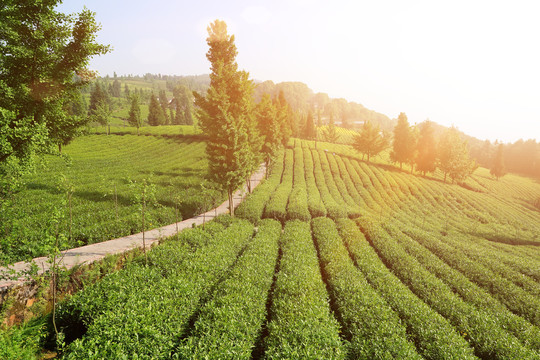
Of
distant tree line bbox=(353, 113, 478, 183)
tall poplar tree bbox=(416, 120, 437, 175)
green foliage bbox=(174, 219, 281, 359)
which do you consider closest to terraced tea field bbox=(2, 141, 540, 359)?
green foliage bbox=(174, 219, 281, 359)

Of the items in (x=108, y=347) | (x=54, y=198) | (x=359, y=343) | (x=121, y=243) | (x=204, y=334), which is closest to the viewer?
(x=108, y=347)

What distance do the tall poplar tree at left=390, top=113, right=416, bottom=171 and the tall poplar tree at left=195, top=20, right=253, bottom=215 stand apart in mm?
47891

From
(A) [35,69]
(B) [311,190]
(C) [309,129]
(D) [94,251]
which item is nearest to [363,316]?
(D) [94,251]

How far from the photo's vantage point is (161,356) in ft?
25.0

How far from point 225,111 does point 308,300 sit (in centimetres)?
1842

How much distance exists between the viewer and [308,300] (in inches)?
432

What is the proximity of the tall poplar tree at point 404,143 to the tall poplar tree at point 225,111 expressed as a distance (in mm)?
47891

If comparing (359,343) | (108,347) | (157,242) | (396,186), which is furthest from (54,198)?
(396,186)

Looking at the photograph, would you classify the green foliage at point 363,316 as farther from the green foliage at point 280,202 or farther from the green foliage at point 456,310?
the green foliage at point 280,202

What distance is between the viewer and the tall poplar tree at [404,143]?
58.4m

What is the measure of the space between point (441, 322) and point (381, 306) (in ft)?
7.99

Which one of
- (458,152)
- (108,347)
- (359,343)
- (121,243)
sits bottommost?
(121,243)

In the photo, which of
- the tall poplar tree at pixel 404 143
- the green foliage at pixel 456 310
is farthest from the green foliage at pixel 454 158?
the green foliage at pixel 456 310

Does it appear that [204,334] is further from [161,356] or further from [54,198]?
[54,198]
